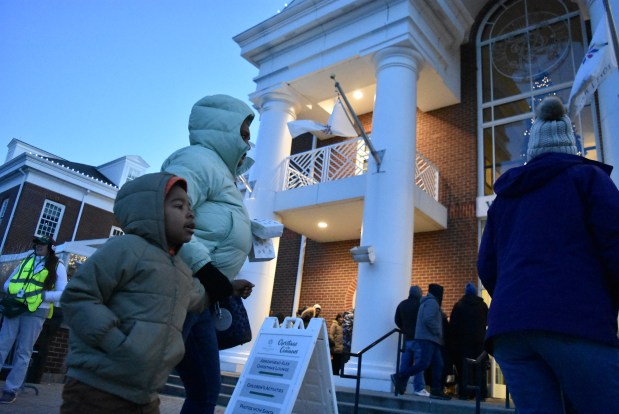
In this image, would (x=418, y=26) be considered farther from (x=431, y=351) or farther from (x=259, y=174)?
(x=431, y=351)

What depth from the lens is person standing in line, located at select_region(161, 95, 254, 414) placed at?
2.42m

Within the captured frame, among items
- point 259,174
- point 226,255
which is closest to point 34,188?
point 259,174

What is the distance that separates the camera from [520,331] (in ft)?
6.46

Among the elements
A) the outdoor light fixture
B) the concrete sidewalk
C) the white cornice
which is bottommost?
the concrete sidewalk

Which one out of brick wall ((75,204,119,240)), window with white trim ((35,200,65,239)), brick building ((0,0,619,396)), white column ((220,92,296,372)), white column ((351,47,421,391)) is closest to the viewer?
white column ((351,47,421,391))

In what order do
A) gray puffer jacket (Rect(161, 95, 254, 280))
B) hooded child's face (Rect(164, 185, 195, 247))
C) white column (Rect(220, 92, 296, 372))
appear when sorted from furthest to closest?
white column (Rect(220, 92, 296, 372)), gray puffer jacket (Rect(161, 95, 254, 280)), hooded child's face (Rect(164, 185, 195, 247))

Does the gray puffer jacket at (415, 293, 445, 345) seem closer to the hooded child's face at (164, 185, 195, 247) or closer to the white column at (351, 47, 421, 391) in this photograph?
the white column at (351, 47, 421, 391)

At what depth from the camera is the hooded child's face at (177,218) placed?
7.32ft

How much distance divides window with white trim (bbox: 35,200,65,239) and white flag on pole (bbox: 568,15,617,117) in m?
27.7

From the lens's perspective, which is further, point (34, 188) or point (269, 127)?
point (34, 188)

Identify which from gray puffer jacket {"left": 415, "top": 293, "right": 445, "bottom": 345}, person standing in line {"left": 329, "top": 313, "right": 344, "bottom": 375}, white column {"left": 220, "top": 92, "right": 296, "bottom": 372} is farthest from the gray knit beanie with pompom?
white column {"left": 220, "top": 92, "right": 296, "bottom": 372}

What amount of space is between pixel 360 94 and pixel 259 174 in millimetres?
3983

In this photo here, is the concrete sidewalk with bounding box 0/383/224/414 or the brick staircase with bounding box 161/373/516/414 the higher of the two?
the brick staircase with bounding box 161/373/516/414

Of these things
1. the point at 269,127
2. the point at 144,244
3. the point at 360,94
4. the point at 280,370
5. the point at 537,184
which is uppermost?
the point at 360,94
